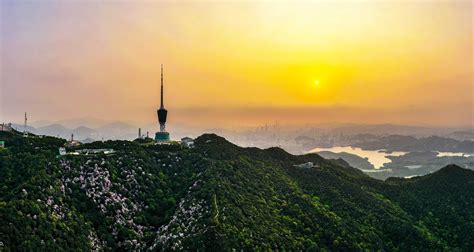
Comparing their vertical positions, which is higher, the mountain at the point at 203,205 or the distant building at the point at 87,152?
the distant building at the point at 87,152

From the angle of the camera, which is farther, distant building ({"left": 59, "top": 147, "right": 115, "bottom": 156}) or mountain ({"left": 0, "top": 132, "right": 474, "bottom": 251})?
distant building ({"left": 59, "top": 147, "right": 115, "bottom": 156})

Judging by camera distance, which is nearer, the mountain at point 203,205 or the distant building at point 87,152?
the mountain at point 203,205

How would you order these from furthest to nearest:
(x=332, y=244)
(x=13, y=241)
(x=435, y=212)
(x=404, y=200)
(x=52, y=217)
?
(x=404, y=200), (x=435, y=212), (x=332, y=244), (x=52, y=217), (x=13, y=241)

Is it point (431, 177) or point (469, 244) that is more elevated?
point (431, 177)

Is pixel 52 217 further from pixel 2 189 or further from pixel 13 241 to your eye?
pixel 2 189

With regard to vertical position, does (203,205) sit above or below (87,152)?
below

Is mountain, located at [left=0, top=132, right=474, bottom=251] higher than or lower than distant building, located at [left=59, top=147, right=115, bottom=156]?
lower

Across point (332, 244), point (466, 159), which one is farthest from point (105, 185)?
point (466, 159)

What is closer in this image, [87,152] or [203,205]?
[203,205]
